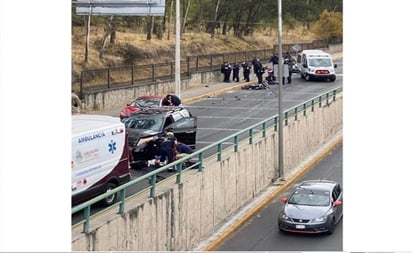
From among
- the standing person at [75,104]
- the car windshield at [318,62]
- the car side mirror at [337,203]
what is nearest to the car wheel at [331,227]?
the car side mirror at [337,203]

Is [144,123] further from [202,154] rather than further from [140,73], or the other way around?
[140,73]

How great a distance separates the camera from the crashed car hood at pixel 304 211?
743 inches

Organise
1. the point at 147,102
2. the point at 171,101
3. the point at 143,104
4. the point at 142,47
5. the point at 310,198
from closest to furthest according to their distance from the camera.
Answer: the point at 310,198 → the point at 171,101 → the point at 143,104 → the point at 147,102 → the point at 142,47

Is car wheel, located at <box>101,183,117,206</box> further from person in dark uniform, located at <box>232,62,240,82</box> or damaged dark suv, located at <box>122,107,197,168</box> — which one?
person in dark uniform, located at <box>232,62,240,82</box>

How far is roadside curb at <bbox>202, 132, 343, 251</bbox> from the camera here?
1803cm

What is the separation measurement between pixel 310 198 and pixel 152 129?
6.08 metres

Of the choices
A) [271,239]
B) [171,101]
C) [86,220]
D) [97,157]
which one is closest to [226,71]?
[171,101]

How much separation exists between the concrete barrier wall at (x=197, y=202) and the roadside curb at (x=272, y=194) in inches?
14.6

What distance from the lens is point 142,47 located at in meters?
49.0

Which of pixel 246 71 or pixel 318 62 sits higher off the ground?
pixel 318 62

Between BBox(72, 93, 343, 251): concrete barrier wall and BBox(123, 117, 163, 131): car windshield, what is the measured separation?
10.1ft

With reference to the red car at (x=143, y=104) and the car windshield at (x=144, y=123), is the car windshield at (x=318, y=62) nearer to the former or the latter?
the red car at (x=143, y=104)
